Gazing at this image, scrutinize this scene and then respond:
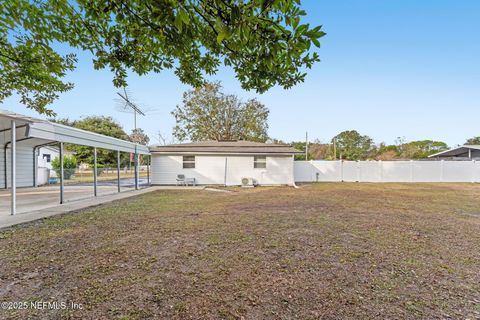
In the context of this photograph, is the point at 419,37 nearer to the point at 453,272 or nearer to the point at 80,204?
the point at 453,272

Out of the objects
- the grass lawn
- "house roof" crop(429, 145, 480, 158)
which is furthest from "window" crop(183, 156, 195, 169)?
"house roof" crop(429, 145, 480, 158)

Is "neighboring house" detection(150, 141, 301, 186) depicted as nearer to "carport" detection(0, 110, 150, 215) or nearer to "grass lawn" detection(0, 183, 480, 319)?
"carport" detection(0, 110, 150, 215)

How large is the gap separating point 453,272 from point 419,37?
14355mm

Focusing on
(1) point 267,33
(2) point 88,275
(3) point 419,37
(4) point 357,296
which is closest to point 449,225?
(4) point 357,296

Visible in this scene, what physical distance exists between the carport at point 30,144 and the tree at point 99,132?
22.7m

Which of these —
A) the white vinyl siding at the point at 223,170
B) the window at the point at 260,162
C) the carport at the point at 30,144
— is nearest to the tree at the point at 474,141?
the white vinyl siding at the point at 223,170

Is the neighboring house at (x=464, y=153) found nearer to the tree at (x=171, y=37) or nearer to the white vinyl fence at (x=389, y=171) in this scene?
the white vinyl fence at (x=389, y=171)

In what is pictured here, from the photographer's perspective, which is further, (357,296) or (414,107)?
(414,107)

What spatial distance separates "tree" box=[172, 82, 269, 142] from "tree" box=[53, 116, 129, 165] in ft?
54.3

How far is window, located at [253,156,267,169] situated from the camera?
53.1 ft

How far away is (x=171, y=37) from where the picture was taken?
8.61 ft

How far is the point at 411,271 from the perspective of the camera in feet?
9.84

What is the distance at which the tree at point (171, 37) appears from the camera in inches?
77.2

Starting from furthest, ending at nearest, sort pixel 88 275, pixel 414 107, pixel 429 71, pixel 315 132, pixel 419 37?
1. pixel 315 132
2. pixel 414 107
3. pixel 429 71
4. pixel 419 37
5. pixel 88 275
